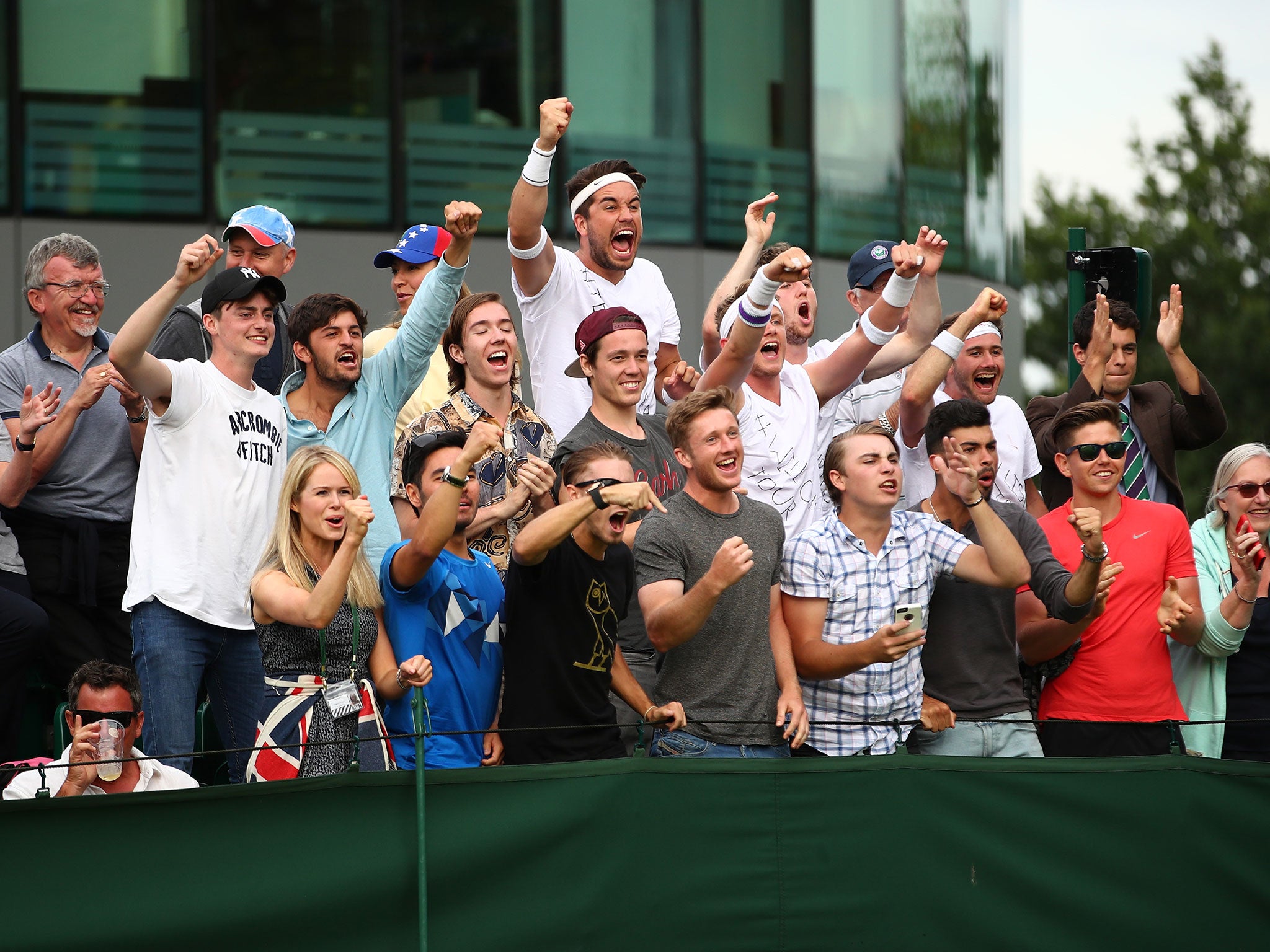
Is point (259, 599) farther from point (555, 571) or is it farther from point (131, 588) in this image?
point (555, 571)

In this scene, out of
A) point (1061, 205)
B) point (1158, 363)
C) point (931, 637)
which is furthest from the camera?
point (1061, 205)

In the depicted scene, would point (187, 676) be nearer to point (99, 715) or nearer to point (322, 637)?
point (99, 715)

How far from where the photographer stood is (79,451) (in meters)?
5.95

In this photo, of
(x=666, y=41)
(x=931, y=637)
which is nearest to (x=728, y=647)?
(x=931, y=637)

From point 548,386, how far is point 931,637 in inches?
75.6

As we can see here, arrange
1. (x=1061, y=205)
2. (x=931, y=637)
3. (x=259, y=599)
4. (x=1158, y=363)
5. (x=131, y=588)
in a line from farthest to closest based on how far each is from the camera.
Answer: (x=1061, y=205) < (x=1158, y=363) < (x=931, y=637) < (x=131, y=588) < (x=259, y=599)

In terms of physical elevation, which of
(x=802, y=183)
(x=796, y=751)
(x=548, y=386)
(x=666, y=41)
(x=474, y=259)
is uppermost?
(x=666, y=41)

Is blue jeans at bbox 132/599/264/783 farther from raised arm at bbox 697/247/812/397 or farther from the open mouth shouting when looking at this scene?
the open mouth shouting

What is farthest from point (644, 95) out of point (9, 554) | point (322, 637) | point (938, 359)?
point (322, 637)

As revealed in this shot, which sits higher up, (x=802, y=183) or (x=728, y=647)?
(x=802, y=183)

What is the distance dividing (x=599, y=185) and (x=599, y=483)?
1987 mm

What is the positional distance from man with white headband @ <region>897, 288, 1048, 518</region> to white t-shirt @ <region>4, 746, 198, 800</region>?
3330 millimetres

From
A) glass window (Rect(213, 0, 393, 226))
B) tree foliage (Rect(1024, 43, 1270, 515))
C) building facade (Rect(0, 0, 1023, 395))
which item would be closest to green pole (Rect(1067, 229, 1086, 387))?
building facade (Rect(0, 0, 1023, 395))

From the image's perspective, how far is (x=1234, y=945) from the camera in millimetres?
5367
